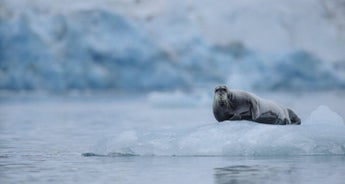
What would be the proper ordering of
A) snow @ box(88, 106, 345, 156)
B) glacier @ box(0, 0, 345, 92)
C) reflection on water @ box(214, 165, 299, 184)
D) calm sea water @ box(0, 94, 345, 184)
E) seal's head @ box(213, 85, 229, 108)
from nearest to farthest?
reflection on water @ box(214, 165, 299, 184), calm sea water @ box(0, 94, 345, 184), snow @ box(88, 106, 345, 156), seal's head @ box(213, 85, 229, 108), glacier @ box(0, 0, 345, 92)

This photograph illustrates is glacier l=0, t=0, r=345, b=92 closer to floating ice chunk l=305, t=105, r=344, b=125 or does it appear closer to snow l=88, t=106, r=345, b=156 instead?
floating ice chunk l=305, t=105, r=344, b=125

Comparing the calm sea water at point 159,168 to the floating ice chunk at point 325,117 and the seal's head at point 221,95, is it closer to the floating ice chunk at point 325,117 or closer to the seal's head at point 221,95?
the seal's head at point 221,95

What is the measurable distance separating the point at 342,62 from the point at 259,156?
23320 millimetres

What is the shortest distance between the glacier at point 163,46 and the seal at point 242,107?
1941 centimetres

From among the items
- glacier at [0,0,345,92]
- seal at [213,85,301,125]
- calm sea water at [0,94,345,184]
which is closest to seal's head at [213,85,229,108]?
seal at [213,85,301,125]

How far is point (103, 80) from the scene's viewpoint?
29828mm

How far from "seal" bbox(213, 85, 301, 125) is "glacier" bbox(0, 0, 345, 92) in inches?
764

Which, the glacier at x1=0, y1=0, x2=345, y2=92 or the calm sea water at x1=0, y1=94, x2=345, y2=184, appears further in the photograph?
the glacier at x1=0, y1=0, x2=345, y2=92

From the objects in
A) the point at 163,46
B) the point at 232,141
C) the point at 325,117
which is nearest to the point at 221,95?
the point at 232,141

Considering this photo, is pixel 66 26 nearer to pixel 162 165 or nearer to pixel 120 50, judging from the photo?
pixel 120 50

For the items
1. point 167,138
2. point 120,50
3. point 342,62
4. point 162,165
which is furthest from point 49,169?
point 342,62

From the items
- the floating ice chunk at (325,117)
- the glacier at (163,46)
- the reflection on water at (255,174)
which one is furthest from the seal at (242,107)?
the glacier at (163,46)

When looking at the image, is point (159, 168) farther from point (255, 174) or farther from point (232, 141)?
point (232, 141)

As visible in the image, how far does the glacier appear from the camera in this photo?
93.8 ft
